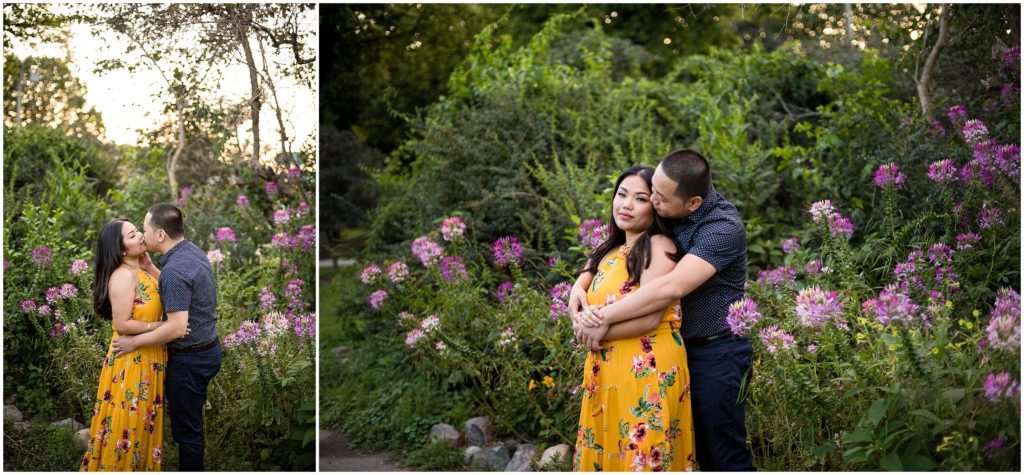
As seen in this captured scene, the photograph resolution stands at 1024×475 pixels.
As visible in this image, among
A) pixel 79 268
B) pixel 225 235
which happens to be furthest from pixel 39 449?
pixel 225 235

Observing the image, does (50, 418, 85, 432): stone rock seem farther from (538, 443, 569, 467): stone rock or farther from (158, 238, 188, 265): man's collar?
(538, 443, 569, 467): stone rock

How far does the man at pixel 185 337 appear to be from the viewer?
3.14 meters

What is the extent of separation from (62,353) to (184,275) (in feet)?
3.01

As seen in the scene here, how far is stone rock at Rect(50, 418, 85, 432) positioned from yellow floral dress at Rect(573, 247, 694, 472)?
2.16m

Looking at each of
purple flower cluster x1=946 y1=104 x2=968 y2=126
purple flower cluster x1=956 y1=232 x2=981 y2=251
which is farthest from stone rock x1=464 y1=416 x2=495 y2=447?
purple flower cluster x1=946 y1=104 x2=968 y2=126

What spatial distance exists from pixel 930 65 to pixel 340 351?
15.4 ft

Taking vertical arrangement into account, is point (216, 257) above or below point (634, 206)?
above

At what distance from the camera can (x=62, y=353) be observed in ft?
11.8

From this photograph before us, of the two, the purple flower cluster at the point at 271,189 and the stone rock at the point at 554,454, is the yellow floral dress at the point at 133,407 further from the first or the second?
the stone rock at the point at 554,454

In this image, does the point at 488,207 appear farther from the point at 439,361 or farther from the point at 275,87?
the point at 275,87

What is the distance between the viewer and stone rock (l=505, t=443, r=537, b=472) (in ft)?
13.5

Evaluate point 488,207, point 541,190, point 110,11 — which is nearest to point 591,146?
point 541,190

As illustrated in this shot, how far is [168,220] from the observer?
3.27 metres

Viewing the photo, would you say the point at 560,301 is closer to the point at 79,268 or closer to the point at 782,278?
the point at 782,278
